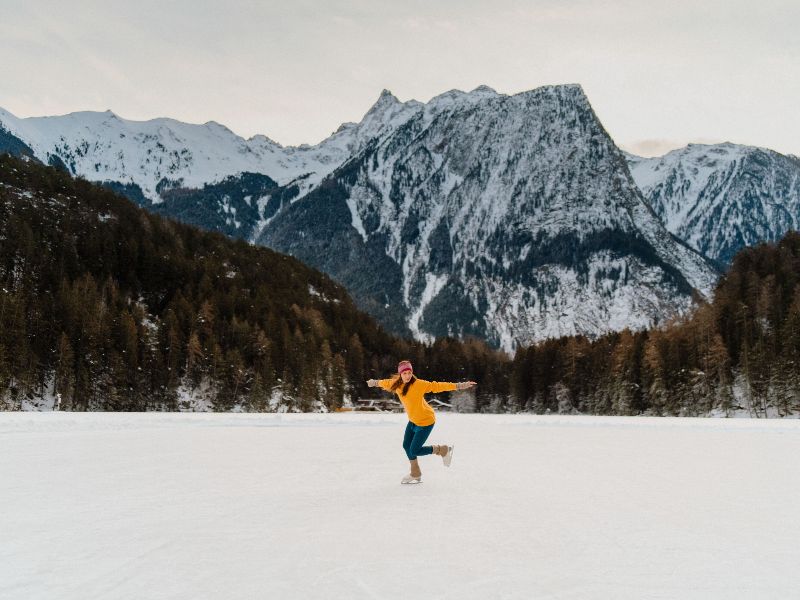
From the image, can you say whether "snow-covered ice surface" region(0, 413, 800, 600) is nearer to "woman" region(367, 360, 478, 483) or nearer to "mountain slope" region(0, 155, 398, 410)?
"woman" region(367, 360, 478, 483)

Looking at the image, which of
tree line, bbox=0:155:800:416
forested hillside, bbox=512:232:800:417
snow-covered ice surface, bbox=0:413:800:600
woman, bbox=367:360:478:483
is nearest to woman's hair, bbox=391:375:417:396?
woman, bbox=367:360:478:483

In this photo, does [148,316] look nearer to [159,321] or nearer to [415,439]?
[159,321]

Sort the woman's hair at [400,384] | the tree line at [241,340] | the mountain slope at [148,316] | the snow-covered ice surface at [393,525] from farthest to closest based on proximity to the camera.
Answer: the mountain slope at [148,316] → the tree line at [241,340] → the woman's hair at [400,384] → the snow-covered ice surface at [393,525]

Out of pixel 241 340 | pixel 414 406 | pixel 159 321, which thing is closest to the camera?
pixel 414 406

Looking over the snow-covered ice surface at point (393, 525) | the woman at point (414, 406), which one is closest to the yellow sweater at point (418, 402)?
the woman at point (414, 406)

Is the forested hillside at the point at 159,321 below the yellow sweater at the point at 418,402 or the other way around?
the other way around

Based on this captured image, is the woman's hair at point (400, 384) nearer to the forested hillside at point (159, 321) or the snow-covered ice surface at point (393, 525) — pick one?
the snow-covered ice surface at point (393, 525)

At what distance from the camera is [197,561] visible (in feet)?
24.5

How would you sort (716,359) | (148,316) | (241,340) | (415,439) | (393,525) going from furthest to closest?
(148,316)
(241,340)
(716,359)
(415,439)
(393,525)

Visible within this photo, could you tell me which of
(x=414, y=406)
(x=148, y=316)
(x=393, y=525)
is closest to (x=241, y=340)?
(x=148, y=316)

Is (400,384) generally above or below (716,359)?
below

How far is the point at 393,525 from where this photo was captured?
9500mm

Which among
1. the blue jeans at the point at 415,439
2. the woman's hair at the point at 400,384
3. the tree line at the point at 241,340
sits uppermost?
the tree line at the point at 241,340

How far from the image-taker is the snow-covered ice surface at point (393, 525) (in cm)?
679
